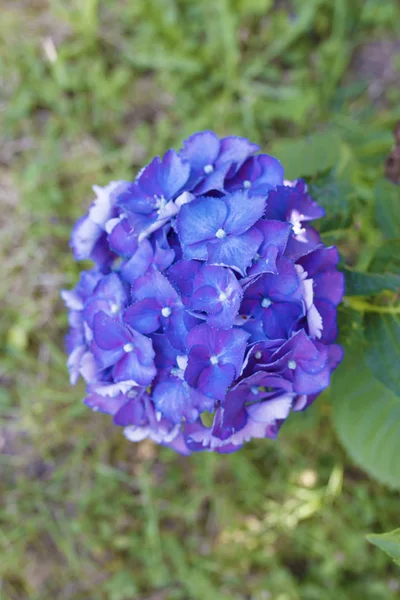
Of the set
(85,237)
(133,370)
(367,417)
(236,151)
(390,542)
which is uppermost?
(236,151)

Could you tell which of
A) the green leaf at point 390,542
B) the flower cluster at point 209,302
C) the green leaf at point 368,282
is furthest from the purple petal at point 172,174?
the green leaf at point 390,542

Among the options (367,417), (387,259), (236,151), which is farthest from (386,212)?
(367,417)

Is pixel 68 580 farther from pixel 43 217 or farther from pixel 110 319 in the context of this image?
pixel 110 319

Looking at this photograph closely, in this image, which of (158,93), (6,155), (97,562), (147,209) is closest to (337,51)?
(158,93)

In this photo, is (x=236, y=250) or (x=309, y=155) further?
(x=309, y=155)

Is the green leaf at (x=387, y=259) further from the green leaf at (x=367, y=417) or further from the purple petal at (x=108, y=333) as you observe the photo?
the purple petal at (x=108, y=333)

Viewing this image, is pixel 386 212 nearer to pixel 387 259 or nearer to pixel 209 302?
pixel 387 259
